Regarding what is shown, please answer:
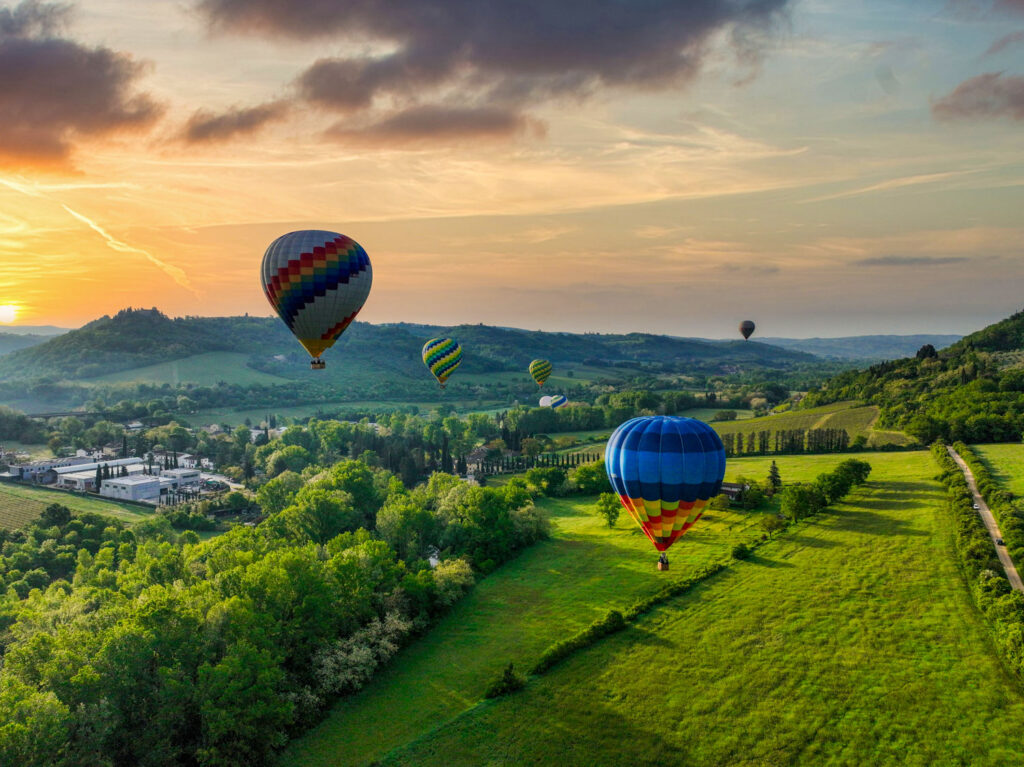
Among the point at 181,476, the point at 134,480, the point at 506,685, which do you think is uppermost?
the point at 506,685

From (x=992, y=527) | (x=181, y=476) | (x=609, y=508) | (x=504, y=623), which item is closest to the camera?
(x=504, y=623)

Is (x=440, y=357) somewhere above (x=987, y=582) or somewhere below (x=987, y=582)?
above

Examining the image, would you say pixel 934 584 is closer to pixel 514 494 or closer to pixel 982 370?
pixel 514 494

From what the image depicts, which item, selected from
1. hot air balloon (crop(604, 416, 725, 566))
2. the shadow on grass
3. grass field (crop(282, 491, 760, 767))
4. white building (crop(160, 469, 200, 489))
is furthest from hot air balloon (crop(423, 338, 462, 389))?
hot air balloon (crop(604, 416, 725, 566))

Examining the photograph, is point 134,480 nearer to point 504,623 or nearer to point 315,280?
point 315,280

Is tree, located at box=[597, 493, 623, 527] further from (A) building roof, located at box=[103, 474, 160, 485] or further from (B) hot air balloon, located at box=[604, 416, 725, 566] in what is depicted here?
(A) building roof, located at box=[103, 474, 160, 485]

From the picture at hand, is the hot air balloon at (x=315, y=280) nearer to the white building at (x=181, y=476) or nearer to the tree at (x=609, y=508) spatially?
the tree at (x=609, y=508)

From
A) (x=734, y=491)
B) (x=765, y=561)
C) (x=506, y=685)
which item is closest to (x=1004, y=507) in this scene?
(x=765, y=561)
